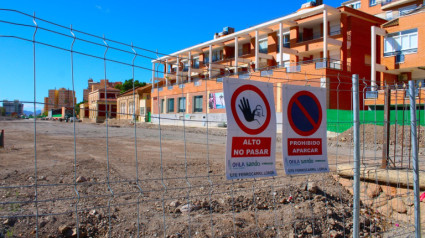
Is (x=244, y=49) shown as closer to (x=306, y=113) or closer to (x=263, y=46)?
(x=263, y=46)

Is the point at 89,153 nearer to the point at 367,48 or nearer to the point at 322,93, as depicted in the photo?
the point at 322,93

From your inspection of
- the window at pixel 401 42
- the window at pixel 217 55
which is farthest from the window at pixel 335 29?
the window at pixel 217 55

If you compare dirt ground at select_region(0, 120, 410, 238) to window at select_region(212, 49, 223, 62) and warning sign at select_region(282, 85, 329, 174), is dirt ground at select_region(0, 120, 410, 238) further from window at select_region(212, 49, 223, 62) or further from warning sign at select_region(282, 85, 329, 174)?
window at select_region(212, 49, 223, 62)

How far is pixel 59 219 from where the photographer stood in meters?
4.47

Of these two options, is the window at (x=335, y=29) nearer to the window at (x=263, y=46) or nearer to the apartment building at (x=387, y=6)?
the apartment building at (x=387, y=6)

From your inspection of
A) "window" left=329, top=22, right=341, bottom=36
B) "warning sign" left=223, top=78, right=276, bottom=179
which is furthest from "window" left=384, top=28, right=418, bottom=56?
"warning sign" left=223, top=78, right=276, bottom=179

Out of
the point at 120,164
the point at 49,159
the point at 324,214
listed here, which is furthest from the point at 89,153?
the point at 324,214

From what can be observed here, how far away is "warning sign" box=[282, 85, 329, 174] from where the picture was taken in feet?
11.6

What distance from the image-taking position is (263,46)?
38.5 meters

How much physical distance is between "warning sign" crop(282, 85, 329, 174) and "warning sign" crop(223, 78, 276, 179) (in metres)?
0.24

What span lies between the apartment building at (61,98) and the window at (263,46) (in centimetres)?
3656

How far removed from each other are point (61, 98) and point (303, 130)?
99.1 inches

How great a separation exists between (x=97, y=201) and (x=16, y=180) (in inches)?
107

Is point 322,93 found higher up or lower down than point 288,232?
higher up
